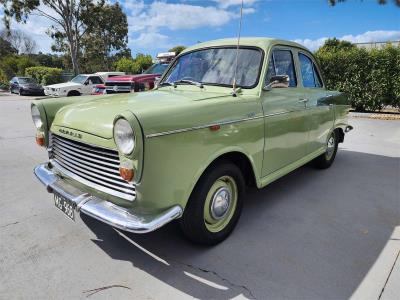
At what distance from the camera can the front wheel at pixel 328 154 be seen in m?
5.42

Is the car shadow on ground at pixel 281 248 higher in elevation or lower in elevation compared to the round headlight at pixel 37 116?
lower

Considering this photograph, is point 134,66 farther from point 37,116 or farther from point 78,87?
point 37,116

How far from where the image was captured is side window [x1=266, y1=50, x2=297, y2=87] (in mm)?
3715

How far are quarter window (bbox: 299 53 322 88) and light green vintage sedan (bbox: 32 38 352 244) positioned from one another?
5 cm

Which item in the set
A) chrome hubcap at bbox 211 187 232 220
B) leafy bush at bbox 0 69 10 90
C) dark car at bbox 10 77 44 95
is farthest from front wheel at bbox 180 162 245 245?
leafy bush at bbox 0 69 10 90

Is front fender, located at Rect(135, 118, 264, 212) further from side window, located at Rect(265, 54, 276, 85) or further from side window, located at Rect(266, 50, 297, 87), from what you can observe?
side window, located at Rect(266, 50, 297, 87)

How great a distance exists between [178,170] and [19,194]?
284 centimetres

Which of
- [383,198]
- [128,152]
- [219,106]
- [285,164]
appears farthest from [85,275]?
[383,198]

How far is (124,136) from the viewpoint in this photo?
240 cm

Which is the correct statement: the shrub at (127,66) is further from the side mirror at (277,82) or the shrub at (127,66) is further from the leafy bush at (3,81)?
the side mirror at (277,82)

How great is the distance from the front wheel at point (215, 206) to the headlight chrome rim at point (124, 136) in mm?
738

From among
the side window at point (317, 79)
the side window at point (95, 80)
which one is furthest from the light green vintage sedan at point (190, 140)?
the side window at point (95, 80)

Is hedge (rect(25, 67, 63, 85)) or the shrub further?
the shrub

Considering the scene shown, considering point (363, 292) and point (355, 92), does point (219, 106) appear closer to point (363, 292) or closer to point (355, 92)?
point (363, 292)
